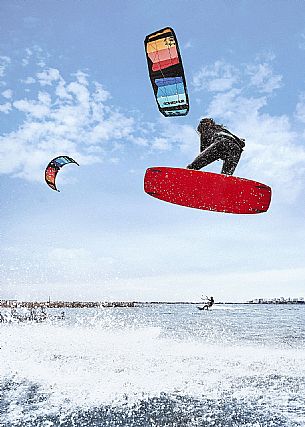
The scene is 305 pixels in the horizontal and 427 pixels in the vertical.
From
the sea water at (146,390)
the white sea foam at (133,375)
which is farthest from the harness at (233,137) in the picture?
the white sea foam at (133,375)

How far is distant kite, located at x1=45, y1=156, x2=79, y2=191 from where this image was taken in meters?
11.9

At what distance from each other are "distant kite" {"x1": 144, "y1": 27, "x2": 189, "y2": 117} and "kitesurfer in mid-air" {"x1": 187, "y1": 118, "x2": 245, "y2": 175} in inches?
23.9

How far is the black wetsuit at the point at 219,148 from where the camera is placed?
734 centimetres

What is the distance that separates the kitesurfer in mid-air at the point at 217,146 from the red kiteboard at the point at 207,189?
11.0 inches

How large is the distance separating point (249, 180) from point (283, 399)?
361 inches

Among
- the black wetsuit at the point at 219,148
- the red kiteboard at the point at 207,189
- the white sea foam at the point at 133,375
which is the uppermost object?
the black wetsuit at the point at 219,148

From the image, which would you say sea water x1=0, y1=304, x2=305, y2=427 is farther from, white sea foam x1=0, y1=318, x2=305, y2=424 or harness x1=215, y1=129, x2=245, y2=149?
harness x1=215, y1=129, x2=245, y2=149

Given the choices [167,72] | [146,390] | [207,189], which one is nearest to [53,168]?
Result: [207,189]

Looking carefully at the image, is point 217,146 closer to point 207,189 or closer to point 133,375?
point 207,189

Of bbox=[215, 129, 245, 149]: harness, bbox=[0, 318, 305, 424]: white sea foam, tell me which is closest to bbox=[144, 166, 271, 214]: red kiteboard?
bbox=[215, 129, 245, 149]: harness

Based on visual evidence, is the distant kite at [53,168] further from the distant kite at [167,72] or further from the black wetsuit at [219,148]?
the distant kite at [167,72]

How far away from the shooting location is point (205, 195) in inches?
302

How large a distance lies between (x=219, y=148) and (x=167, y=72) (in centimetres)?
167

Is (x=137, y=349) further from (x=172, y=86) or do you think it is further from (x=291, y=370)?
(x=172, y=86)
